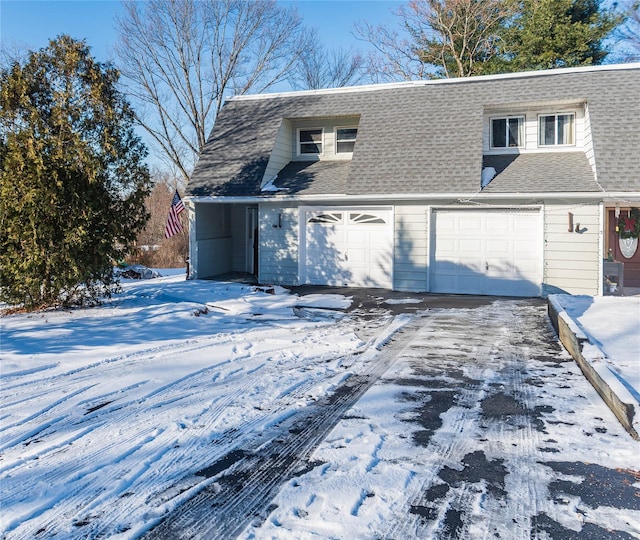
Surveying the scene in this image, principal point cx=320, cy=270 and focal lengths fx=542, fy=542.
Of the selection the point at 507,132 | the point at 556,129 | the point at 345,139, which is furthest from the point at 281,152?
the point at 556,129

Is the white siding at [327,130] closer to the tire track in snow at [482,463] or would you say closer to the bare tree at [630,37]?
the tire track in snow at [482,463]

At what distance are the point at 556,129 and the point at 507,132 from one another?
1.16m

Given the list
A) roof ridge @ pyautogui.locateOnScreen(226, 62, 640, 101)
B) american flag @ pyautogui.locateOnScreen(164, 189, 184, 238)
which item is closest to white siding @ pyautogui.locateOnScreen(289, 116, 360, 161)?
roof ridge @ pyautogui.locateOnScreen(226, 62, 640, 101)

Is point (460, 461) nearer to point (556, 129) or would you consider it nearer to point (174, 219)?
point (556, 129)

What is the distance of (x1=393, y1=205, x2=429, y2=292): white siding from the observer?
13047 millimetres

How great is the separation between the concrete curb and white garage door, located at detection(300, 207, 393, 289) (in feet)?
18.3

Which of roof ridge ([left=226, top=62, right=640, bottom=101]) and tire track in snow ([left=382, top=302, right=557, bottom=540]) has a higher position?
roof ridge ([left=226, top=62, right=640, bottom=101])

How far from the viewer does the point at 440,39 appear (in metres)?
24.9

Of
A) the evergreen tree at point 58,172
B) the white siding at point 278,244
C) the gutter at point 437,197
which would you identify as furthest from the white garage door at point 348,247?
the evergreen tree at point 58,172

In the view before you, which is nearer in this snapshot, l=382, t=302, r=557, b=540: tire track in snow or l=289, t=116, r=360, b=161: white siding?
l=382, t=302, r=557, b=540: tire track in snow

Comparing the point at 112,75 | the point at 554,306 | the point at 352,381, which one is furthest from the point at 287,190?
the point at 352,381

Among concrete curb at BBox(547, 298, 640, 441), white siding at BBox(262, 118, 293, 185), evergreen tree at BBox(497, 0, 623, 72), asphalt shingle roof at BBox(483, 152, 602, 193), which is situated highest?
evergreen tree at BBox(497, 0, 623, 72)

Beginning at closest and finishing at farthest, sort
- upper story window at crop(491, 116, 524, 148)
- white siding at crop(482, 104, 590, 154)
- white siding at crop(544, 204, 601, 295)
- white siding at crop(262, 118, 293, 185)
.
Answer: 1. white siding at crop(544, 204, 601, 295)
2. white siding at crop(482, 104, 590, 154)
3. upper story window at crop(491, 116, 524, 148)
4. white siding at crop(262, 118, 293, 185)

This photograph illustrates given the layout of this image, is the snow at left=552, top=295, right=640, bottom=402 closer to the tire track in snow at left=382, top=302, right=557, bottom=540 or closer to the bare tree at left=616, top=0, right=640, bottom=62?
the tire track in snow at left=382, top=302, right=557, bottom=540
